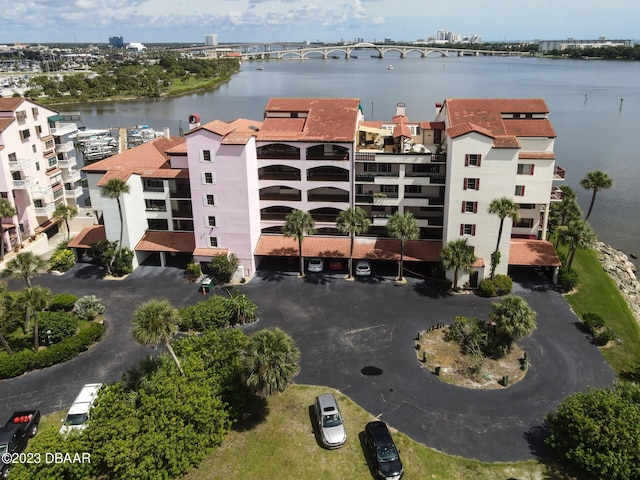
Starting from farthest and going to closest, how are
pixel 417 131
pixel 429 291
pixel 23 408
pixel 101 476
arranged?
pixel 417 131
pixel 429 291
pixel 23 408
pixel 101 476

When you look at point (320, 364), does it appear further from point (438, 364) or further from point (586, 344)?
point (586, 344)

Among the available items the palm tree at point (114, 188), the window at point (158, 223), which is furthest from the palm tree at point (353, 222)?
the palm tree at point (114, 188)

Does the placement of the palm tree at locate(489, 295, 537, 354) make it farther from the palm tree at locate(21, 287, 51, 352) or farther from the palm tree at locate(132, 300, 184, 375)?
the palm tree at locate(21, 287, 51, 352)

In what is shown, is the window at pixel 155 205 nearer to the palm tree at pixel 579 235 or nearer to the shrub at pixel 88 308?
the shrub at pixel 88 308

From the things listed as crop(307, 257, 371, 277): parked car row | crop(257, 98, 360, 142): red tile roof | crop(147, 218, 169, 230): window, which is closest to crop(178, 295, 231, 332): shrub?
crop(307, 257, 371, 277): parked car row

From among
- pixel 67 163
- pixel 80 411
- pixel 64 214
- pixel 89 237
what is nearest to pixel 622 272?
pixel 80 411

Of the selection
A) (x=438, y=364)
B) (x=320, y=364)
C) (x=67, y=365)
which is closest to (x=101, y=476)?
(x=67, y=365)

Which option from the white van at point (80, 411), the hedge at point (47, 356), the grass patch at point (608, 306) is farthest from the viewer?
the grass patch at point (608, 306)

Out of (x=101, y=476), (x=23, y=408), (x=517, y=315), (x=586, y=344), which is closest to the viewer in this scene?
(x=101, y=476)
